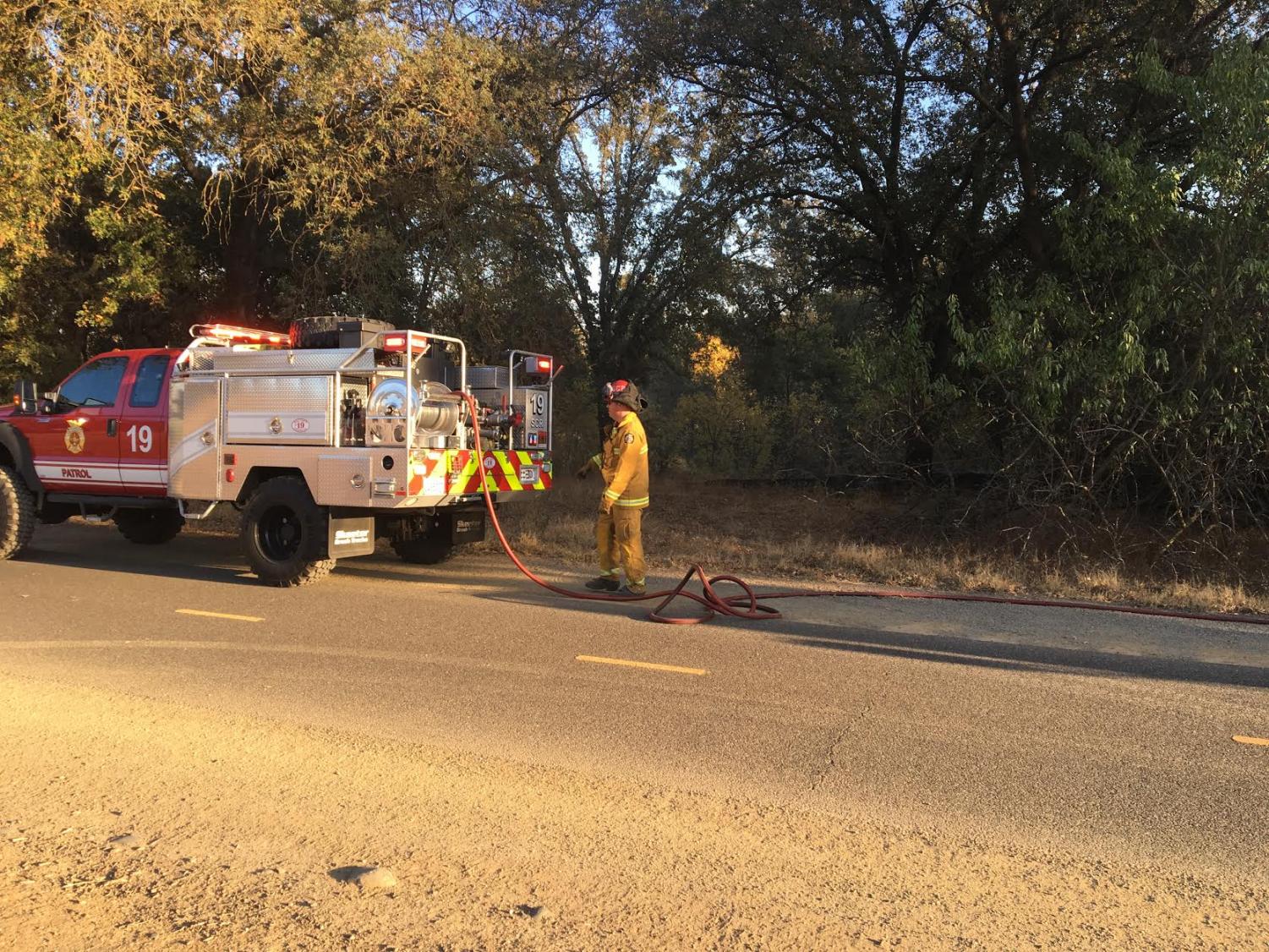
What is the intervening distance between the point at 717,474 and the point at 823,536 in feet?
32.3

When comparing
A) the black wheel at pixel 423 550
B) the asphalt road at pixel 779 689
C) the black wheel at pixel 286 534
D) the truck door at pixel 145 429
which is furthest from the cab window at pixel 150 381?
the black wheel at pixel 423 550

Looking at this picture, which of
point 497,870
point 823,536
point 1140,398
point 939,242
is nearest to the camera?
point 497,870

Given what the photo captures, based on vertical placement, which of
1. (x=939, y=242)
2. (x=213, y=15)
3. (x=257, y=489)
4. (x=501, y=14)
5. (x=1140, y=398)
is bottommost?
(x=257, y=489)

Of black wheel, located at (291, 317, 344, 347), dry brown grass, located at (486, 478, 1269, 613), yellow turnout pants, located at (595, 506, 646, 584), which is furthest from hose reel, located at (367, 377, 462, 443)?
dry brown grass, located at (486, 478, 1269, 613)

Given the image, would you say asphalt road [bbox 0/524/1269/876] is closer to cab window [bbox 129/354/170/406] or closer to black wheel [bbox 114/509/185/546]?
cab window [bbox 129/354/170/406]

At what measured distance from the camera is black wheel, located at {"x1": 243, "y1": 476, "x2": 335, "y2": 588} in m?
8.87

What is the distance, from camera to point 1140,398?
10.9 metres

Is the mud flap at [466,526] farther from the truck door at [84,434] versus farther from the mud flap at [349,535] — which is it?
the truck door at [84,434]

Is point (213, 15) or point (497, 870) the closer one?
point (497, 870)

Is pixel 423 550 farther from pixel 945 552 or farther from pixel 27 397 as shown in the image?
pixel 945 552

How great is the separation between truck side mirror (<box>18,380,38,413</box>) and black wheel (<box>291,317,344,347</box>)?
3.34 meters

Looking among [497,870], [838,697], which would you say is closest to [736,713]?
[838,697]

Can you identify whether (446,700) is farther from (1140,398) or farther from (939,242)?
(939,242)

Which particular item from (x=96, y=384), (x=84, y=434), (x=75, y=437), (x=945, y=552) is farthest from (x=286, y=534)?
(x=945, y=552)
